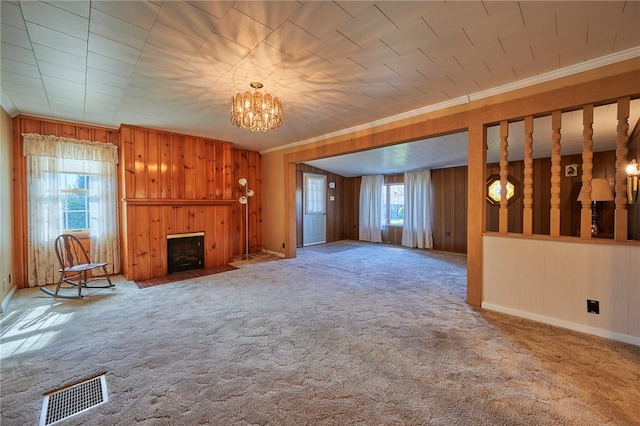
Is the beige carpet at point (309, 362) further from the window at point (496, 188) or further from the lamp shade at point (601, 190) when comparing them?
the window at point (496, 188)

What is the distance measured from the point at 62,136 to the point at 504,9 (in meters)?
5.78

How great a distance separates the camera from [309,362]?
2.05 m

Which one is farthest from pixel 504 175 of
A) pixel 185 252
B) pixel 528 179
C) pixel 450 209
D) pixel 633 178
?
pixel 185 252

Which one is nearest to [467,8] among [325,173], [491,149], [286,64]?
[286,64]

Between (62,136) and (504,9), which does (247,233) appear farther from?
(504,9)

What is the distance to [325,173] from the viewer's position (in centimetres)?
862

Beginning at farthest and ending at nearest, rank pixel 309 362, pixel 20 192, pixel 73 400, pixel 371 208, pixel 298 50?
1. pixel 371 208
2. pixel 20 192
3. pixel 298 50
4. pixel 309 362
5. pixel 73 400

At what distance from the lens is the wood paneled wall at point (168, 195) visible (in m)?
4.40

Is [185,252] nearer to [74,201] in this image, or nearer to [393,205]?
[74,201]

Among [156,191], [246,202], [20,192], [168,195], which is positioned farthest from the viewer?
[246,202]

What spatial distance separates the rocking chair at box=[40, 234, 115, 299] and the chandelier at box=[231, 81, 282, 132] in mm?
2971

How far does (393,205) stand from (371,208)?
705 millimetres

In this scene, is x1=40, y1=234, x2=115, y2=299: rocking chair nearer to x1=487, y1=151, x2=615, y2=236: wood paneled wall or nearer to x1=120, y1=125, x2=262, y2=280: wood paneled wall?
x1=120, y1=125, x2=262, y2=280: wood paneled wall

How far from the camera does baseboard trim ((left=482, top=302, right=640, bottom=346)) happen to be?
7.64 ft
